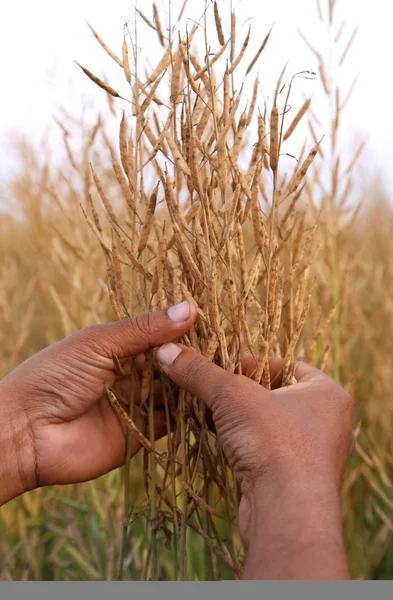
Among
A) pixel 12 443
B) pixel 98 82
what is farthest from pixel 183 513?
pixel 98 82

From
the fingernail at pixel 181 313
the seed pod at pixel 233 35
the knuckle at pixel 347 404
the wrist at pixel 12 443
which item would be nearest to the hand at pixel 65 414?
the wrist at pixel 12 443

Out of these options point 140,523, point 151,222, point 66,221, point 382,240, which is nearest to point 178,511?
point 151,222

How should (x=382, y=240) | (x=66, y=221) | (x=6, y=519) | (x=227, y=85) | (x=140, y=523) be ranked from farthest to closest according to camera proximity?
(x=382, y=240)
(x=140, y=523)
(x=6, y=519)
(x=66, y=221)
(x=227, y=85)

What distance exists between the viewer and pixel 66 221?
1872 mm

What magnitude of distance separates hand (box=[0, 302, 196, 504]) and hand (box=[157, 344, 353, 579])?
158 millimetres

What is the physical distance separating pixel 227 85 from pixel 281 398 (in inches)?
17.7

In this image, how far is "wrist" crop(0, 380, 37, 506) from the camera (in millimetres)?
1147

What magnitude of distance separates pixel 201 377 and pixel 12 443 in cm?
43

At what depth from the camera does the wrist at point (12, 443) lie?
1.15 meters

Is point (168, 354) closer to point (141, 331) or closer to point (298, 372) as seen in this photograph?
point (141, 331)

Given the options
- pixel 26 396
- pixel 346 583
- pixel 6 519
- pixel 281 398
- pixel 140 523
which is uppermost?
pixel 26 396

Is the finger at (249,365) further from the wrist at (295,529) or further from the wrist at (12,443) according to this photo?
the wrist at (12,443)

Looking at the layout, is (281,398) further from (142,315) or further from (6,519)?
(6,519)

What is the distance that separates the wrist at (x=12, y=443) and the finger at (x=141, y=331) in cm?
19
